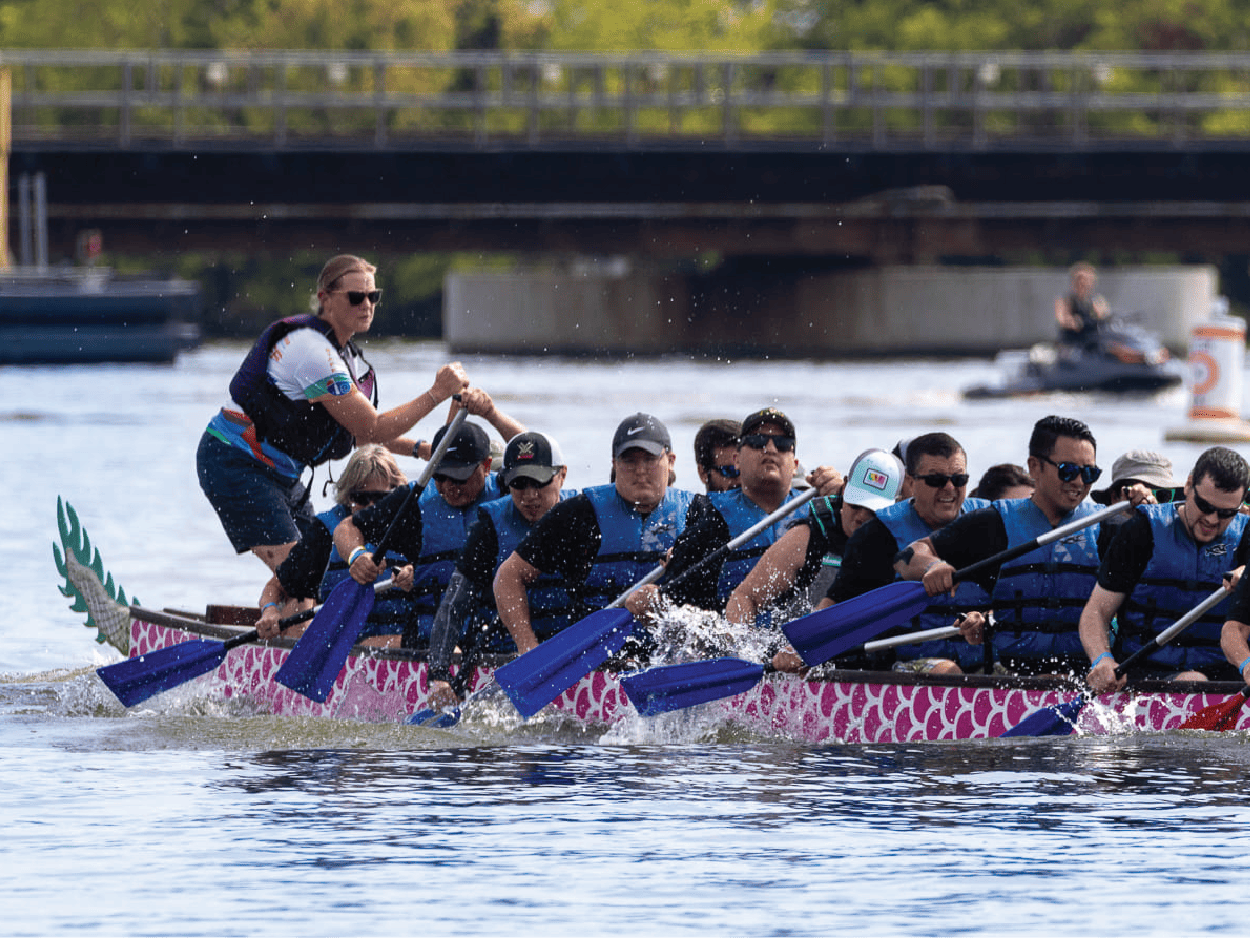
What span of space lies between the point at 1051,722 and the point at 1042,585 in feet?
1.85

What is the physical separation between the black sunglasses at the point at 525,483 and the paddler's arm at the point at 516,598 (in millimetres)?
277

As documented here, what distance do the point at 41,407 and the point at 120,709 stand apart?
25.7 m

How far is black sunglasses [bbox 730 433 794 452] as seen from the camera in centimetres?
988

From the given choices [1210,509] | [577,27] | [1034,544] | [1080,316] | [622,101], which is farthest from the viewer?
[577,27]

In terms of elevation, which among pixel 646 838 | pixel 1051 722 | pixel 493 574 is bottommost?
pixel 646 838

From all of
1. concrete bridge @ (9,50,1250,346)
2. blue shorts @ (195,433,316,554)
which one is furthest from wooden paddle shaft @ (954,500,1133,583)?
concrete bridge @ (9,50,1250,346)

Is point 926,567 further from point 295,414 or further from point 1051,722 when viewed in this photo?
point 295,414

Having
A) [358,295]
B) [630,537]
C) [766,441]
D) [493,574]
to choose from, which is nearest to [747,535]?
[766,441]

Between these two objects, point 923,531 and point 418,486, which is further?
point 418,486

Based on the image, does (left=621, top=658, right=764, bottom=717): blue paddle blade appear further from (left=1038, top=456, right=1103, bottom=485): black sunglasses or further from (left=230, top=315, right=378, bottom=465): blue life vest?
(left=230, top=315, right=378, bottom=465): blue life vest

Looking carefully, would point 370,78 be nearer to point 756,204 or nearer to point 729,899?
point 756,204

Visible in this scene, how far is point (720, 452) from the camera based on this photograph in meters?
10.4

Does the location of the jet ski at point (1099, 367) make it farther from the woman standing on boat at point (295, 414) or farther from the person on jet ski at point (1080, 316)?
the woman standing on boat at point (295, 414)

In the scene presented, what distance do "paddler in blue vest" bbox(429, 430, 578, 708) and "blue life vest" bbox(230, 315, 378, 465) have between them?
2.91ft
